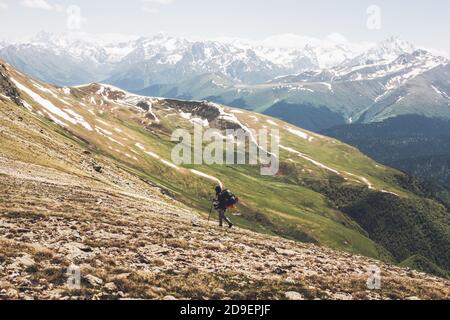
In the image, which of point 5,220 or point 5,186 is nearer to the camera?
point 5,220

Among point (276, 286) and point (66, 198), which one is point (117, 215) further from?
point (276, 286)

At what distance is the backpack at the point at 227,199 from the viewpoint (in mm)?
A: 44412

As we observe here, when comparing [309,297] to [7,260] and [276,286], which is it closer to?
[276,286]

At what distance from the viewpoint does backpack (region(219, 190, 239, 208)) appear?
146 feet

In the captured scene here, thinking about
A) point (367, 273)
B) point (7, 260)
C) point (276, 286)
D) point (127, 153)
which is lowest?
point (127, 153)

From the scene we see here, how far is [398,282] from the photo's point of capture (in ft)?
94.1

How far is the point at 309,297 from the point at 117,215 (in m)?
21.3

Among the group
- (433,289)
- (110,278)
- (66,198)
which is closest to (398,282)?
(433,289)

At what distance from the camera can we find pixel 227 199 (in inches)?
1759

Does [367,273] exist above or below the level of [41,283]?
below

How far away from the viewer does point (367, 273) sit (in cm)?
3052

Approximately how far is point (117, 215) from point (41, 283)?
1877cm
